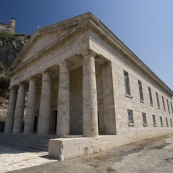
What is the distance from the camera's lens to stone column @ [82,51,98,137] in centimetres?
870

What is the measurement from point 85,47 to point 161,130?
17.7 metres

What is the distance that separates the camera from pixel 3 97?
3431 centimetres

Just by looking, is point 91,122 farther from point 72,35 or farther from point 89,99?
point 72,35

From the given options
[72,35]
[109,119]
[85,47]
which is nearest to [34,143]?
[109,119]

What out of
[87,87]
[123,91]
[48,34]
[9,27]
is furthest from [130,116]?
[9,27]

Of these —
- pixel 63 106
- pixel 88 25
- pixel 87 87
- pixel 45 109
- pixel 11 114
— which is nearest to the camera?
pixel 87 87

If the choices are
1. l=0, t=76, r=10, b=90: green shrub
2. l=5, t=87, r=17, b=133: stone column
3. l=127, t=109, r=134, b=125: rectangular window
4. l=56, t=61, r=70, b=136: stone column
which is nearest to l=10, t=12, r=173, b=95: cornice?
l=56, t=61, r=70, b=136: stone column

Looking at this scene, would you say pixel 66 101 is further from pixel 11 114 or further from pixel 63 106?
pixel 11 114

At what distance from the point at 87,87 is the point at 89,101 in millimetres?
977

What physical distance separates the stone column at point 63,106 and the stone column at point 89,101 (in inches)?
76.1

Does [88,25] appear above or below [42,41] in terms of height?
below

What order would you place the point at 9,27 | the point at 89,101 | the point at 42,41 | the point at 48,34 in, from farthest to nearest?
the point at 9,27, the point at 42,41, the point at 48,34, the point at 89,101

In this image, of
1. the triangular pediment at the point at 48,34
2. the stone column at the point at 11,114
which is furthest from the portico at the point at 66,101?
the triangular pediment at the point at 48,34

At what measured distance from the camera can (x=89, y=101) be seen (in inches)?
359
